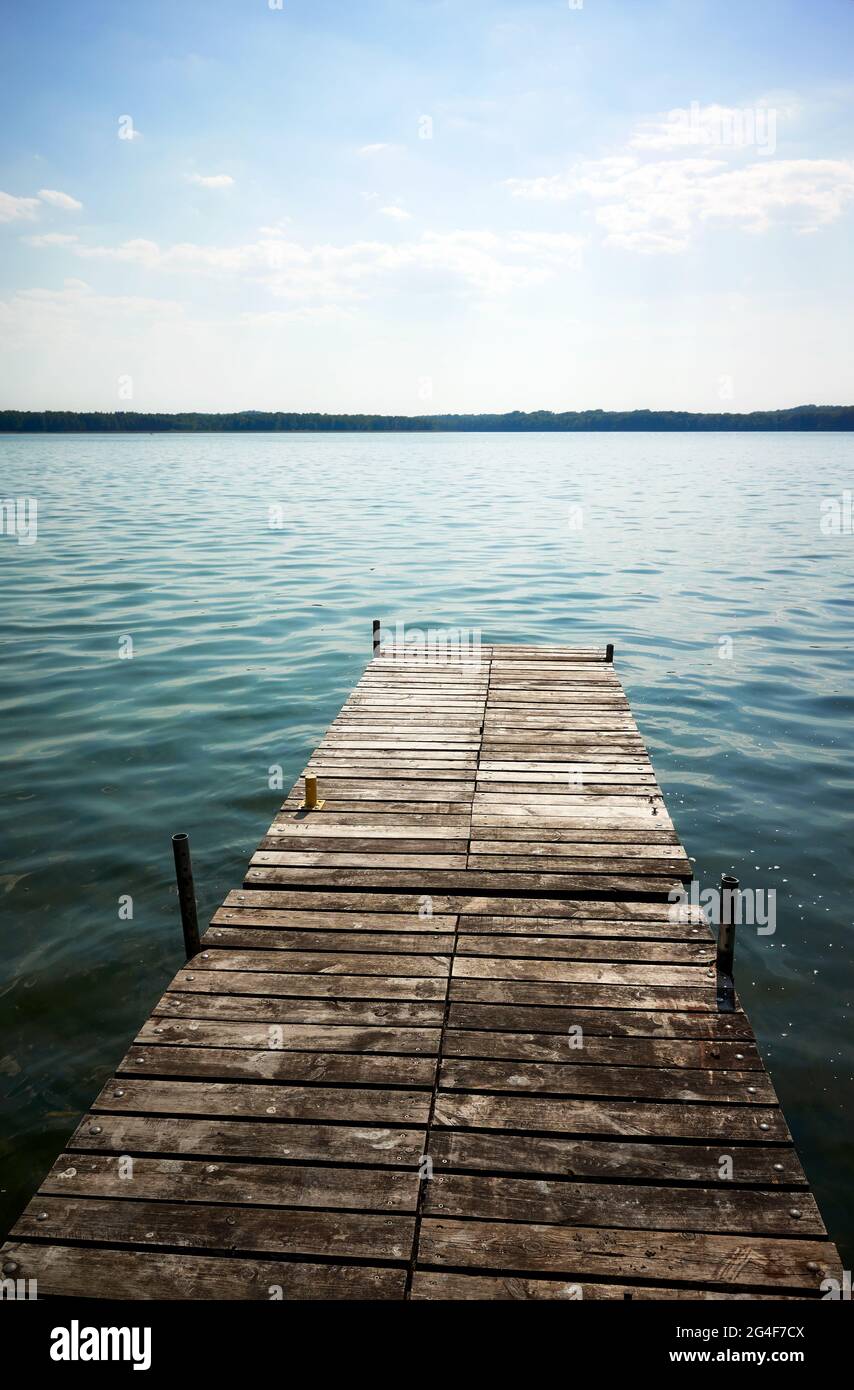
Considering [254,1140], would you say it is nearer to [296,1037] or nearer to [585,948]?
[296,1037]

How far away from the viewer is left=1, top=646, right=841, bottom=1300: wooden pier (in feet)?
11.7

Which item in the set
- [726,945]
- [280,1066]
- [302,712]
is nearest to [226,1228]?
[280,1066]

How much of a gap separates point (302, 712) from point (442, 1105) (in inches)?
380

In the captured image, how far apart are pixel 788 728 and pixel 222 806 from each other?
8538mm

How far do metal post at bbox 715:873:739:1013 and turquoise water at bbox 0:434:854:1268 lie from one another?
1292 millimetres

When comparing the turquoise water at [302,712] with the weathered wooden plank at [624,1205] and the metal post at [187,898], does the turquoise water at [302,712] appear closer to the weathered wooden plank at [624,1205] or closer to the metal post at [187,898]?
the metal post at [187,898]

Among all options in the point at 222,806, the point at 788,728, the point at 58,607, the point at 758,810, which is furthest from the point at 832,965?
the point at 58,607

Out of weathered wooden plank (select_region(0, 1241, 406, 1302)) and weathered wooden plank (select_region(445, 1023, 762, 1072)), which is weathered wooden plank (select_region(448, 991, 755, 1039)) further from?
weathered wooden plank (select_region(0, 1241, 406, 1302))

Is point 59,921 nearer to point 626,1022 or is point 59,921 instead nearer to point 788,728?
point 626,1022

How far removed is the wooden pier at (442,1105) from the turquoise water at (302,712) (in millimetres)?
1444

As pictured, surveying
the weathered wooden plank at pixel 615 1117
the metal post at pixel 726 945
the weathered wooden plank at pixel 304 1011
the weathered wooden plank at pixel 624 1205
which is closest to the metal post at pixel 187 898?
the weathered wooden plank at pixel 304 1011

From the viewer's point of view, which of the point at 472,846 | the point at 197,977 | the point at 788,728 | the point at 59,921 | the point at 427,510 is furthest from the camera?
the point at 427,510

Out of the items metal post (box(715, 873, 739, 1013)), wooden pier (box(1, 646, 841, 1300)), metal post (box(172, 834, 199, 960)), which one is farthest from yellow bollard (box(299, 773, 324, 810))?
metal post (box(715, 873, 739, 1013))

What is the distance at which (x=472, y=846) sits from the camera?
7234 mm
